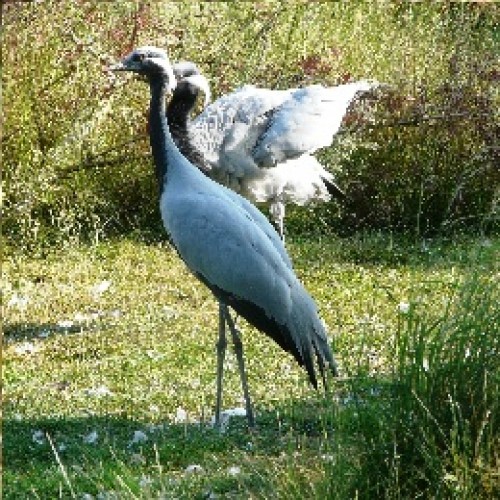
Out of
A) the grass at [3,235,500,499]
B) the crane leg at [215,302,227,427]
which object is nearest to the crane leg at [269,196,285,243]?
the grass at [3,235,500,499]

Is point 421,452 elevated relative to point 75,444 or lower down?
elevated

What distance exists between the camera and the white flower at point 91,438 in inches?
245

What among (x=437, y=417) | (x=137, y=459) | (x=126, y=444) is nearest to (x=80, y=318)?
(x=126, y=444)

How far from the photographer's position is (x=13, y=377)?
7.21 meters

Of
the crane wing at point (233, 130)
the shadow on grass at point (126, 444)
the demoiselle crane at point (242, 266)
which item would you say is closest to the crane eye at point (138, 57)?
the demoiselle crane at point (242, 266)

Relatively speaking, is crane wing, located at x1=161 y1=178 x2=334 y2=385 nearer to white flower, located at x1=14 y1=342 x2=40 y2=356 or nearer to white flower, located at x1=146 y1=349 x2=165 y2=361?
white flower, located at x1=146 y1=349 x2=165 y2=361

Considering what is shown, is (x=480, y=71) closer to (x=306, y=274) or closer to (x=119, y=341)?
(x=306, y=274)

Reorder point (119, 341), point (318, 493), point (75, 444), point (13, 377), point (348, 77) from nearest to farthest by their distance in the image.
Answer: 1. point (318, 493)
2. point (75, 444)
3. point (13, 377)
4. point (119, 341)
5. point (348, 77)

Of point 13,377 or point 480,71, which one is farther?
point 480,71

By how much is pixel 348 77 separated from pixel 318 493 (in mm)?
6764

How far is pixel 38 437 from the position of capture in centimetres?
631

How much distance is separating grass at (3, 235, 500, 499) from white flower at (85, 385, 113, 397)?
1cm

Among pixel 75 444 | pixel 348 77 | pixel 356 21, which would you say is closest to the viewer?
pixel 75 444

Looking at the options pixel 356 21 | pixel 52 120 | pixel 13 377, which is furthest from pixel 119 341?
pixel 356 21
